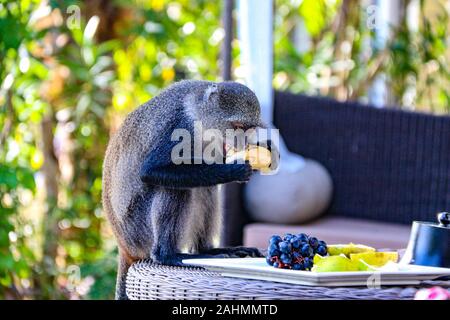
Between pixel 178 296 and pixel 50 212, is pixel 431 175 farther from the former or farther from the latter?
pixel 178 296

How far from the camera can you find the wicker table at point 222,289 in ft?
6.07

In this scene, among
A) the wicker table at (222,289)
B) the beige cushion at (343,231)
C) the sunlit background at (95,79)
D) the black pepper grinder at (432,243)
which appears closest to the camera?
the wicker table at (222,289)

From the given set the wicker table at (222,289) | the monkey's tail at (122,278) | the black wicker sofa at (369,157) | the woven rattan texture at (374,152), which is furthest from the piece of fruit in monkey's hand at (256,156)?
the woven rattan texture at (374,152)

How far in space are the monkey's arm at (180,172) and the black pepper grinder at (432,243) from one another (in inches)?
20.5

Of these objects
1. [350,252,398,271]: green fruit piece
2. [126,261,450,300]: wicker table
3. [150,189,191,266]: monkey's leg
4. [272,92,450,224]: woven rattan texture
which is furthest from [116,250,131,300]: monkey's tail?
[272,92,450,224]: woven rattan texture

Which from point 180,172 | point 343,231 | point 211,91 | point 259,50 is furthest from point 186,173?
point 259,50

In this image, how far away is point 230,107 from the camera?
8.51 feet

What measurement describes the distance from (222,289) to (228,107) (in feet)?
2.57

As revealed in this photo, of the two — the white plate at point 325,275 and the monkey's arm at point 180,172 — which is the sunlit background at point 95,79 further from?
the white plate at point 325,275

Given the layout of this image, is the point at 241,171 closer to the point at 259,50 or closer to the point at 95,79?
the point at 259,50
